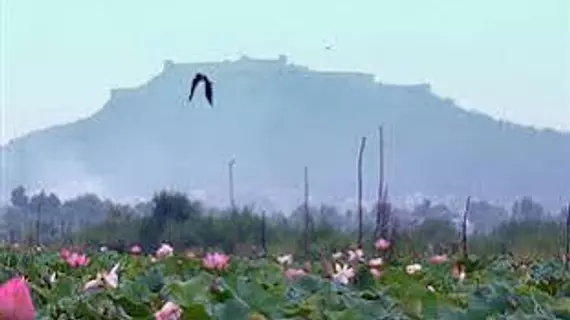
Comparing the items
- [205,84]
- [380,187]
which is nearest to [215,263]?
[205,84]

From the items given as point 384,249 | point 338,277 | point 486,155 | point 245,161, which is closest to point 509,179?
point 486,155

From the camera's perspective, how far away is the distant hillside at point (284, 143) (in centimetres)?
3169

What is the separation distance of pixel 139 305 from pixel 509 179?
99.4 ft

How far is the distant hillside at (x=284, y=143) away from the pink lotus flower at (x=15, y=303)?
2542 centimetres

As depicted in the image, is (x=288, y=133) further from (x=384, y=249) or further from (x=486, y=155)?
(x=384, y=249)

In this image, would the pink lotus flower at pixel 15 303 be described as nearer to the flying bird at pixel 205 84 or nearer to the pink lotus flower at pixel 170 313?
the pink lotus flower at pixel 170 313

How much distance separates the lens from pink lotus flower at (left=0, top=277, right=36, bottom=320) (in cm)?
115

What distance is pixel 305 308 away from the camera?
7.14 ft

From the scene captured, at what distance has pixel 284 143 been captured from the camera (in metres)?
37.3

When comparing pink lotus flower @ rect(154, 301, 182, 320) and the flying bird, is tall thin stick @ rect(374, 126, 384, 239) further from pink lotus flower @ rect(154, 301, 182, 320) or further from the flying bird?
pink lotus flower @ rect(154, 301, 182, 320)

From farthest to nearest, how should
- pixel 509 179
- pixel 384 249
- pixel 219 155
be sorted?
pixel 219 155 → pixel 509 179 → pixel 384 249

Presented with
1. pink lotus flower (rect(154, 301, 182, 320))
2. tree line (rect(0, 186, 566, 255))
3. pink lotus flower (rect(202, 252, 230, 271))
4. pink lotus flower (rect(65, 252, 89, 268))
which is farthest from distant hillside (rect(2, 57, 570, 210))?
pink lotus flower (rect(154, 301, 182, 320))

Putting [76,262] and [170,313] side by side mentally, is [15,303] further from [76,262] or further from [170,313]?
[76,262]

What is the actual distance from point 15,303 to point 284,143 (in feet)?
119
